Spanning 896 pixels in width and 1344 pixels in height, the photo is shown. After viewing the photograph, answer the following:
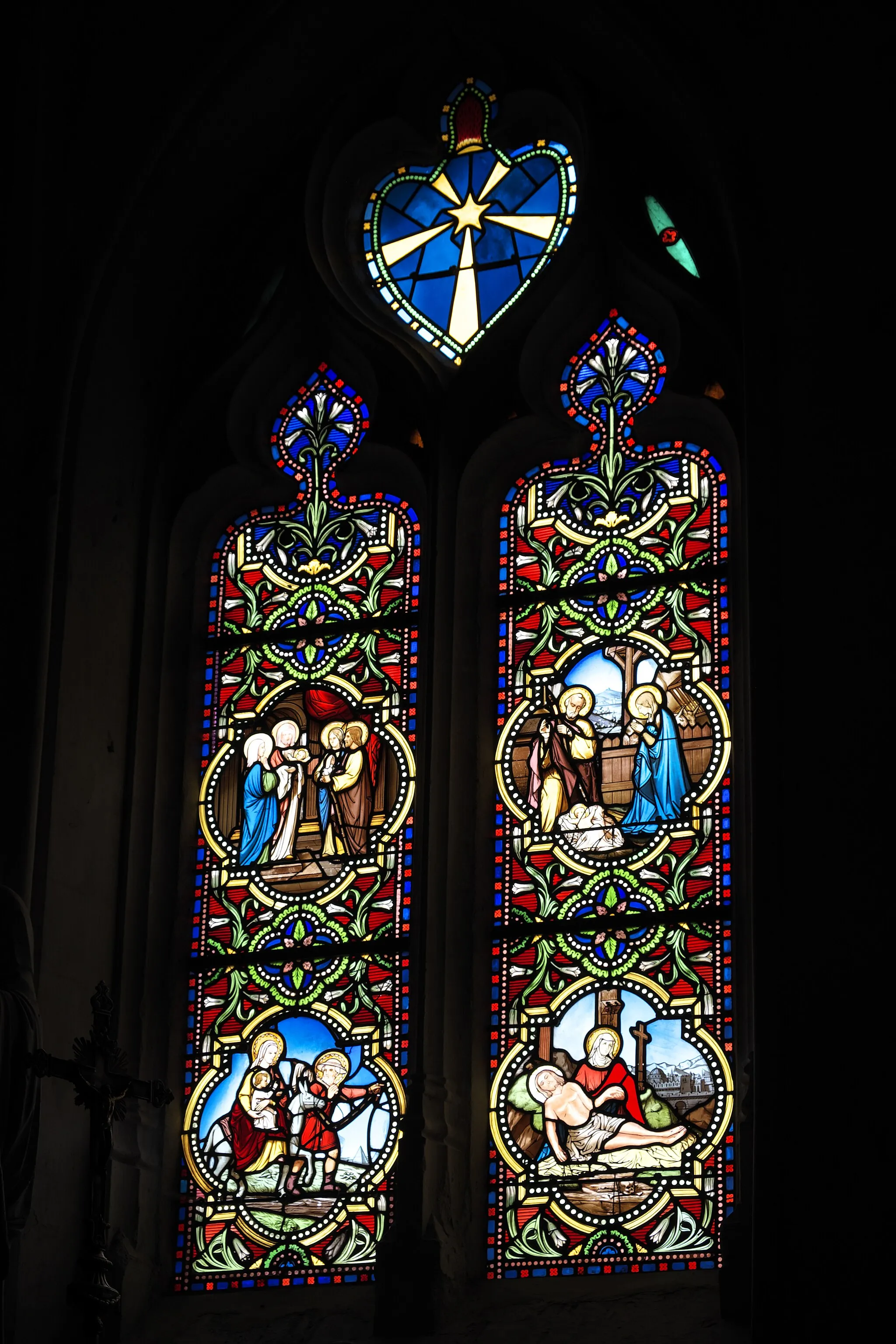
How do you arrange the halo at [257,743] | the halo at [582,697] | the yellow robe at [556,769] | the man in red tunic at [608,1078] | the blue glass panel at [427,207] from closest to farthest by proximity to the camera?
the man in red tunic at [608,1078]
the yellow robe at [556,769]
the halo at [582,697]
the halo at [257,743]
the blue glass panel at [427,207]

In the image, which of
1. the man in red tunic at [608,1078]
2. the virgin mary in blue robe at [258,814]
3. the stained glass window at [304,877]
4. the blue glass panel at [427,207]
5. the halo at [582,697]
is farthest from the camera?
the blue glass panel at [427,207]

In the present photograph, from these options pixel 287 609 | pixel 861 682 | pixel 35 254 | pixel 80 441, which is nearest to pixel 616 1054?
pixel 861 682

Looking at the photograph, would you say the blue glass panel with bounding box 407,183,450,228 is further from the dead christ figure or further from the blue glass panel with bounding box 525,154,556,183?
the dead christ figure

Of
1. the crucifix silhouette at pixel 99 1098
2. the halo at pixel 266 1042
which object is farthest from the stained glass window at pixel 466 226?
the crucifix silhouette at pixel 99 1098

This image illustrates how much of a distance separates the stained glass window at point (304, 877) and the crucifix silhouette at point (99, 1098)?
62cm

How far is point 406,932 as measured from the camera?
30.1 feet

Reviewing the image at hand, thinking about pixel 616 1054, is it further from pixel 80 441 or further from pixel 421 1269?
pixel 80 441

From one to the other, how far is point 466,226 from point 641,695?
6.53ft

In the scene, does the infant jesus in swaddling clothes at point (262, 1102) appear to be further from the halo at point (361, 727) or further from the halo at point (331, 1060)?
the halo at point (361, 727)

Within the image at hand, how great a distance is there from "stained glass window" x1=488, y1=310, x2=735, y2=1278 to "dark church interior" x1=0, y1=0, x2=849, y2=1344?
87 millimetres

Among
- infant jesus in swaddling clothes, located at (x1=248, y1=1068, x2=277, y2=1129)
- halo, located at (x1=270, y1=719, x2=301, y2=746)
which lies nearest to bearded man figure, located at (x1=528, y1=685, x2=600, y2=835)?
halo, located at (x1=270, y1=719, x2=301, y2=746)

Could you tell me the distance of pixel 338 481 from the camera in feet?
33.0

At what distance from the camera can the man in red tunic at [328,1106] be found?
8.95 metres

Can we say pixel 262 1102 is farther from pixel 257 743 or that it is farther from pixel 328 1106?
pixel 257 743
